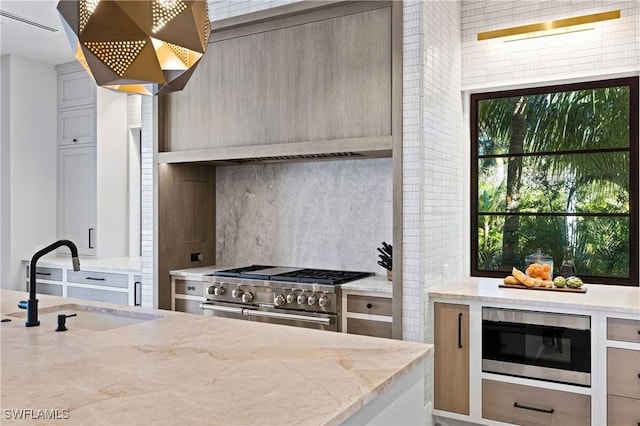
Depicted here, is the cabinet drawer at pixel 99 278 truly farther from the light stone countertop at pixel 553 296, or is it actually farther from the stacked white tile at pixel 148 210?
the light stone countertop at pixel 553 296

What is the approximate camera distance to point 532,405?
2.81 m

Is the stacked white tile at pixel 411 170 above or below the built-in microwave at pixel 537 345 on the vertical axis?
above

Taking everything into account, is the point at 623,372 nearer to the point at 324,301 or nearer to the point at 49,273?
the point at 324,301

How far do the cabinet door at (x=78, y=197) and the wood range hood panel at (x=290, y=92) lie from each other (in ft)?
5.26

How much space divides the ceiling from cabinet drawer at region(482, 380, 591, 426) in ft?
12.0

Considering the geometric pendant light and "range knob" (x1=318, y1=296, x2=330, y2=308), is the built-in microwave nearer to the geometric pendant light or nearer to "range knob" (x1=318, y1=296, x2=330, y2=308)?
"range knob" (x1=318, y1=296, x2=330, y2=308)

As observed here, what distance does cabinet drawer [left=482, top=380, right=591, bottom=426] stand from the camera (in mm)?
2711

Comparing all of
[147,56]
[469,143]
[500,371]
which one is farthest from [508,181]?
[147,56]

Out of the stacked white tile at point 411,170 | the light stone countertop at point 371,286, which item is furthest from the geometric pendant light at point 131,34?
the light stone countertop at point 371,286

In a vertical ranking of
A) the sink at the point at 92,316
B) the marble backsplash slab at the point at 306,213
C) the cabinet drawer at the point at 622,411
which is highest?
the marble backsplash slab at the point at 306,213

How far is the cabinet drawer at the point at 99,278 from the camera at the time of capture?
440cm

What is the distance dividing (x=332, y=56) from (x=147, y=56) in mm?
1950

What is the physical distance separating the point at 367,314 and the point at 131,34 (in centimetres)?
223

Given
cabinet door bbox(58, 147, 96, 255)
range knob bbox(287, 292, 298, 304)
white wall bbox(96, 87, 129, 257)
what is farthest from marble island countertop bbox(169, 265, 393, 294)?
cabinet door bbox(58, 147, 96, 255)
